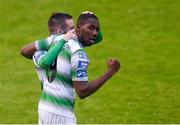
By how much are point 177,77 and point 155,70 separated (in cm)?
79

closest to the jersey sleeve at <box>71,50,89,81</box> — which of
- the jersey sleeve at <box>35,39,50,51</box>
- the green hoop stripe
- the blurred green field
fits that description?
the green hoop stripe

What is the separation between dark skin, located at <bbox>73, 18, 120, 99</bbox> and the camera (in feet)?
23.0

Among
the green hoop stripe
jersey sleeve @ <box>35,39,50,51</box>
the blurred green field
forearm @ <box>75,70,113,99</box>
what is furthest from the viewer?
the blurred green field

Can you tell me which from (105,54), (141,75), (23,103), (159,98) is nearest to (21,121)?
(23,103)

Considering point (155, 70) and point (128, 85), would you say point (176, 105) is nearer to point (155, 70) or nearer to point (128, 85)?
point (128, 85)

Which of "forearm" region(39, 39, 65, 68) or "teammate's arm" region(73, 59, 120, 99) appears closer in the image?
"teammate's arm" region(73, 59, 120, 99)

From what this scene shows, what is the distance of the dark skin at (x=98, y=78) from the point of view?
7000 mm

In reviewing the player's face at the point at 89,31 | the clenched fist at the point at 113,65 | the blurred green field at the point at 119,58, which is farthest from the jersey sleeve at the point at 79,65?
the blurred green field at the point at 119,58

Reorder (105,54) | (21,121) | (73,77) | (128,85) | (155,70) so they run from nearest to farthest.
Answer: (73,77), (21,121), (128,85), (155,70), (105,54)

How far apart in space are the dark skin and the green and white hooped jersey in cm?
8

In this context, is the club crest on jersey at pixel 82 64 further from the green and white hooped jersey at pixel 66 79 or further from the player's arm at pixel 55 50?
the player's arm at pixel 55 50

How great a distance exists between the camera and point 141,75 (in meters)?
16.2

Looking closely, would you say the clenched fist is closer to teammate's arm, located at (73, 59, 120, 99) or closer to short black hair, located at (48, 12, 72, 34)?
teammate's arm, located at (73, 59, 120, 99)

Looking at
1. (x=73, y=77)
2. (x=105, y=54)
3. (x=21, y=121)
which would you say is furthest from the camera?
(x=105, y=54)
